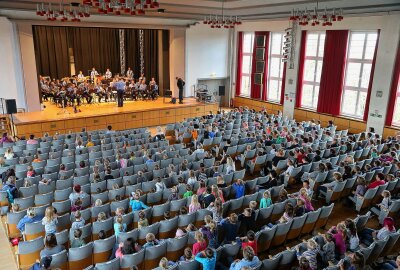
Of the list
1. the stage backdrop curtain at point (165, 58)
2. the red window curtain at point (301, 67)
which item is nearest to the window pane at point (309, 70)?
the red window curtain at point (301, 67)

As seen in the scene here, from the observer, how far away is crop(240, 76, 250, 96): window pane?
22.2 meters

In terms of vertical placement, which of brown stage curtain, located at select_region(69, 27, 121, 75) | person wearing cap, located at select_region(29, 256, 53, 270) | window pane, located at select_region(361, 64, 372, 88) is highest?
brown stage curtain, located at select_region(69, 27, 121, 75)

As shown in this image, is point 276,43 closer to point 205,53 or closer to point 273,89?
point 273,89

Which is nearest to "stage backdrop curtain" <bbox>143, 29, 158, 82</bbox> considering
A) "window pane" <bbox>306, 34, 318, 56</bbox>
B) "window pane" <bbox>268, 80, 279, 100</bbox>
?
"window pane" <bbox>268, 80, 279, 100</bbox>

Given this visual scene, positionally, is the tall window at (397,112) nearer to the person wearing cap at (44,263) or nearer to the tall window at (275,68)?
the tall window at (275,68)

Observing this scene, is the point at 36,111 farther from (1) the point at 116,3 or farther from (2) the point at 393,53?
(2) the point at 393,53

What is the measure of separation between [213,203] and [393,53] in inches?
459

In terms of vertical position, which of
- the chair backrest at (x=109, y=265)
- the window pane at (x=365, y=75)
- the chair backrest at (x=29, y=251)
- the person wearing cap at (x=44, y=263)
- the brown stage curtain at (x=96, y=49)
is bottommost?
the chair backrest at (x=29, y=251)

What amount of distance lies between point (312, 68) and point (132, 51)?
12098 millimetres

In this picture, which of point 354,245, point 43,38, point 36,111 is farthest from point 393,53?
point 43,38

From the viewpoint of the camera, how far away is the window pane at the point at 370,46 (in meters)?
15.4

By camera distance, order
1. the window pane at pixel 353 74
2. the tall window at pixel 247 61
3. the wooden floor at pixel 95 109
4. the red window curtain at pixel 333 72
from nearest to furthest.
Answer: the wooden floor at pixel 95 109 → the window pane at pixel 353 74 → the red window curtain at pixel 333 72 → the tall window at pixel 247 61

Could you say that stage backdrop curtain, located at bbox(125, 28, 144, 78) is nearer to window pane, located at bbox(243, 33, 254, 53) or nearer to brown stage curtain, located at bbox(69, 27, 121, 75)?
brown stage curtain, located at bbox(69, 27, 121, 75)

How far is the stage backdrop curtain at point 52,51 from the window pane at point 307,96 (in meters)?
14.8
